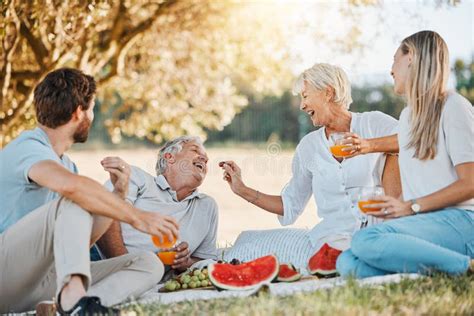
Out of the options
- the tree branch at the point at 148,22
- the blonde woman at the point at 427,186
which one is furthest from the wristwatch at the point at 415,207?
the tree branch at the point at 148,22

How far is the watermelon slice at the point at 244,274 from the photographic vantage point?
15.9ft

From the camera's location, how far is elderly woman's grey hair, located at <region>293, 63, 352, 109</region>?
19.1 feet

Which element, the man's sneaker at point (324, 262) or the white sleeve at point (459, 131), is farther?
the man's sneaker at point (324, 262)

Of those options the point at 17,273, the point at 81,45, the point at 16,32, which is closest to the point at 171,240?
the point at 17,273

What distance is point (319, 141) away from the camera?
604 cm

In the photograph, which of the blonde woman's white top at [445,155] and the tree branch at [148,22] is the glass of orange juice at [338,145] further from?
the tree branch at [148,22]

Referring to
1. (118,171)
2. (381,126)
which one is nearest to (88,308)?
(118,171)

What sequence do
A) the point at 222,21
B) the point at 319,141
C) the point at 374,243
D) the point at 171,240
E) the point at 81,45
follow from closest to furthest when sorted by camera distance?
the point at 171,240, the point at 374,243, the point at 319,141, the point at 81,45, the point at 222,21

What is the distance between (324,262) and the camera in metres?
5.25


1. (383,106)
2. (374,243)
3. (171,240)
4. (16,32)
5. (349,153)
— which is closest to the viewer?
(171,240)

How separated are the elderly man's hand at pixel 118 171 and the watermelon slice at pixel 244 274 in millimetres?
726

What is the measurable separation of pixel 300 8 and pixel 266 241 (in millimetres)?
7174

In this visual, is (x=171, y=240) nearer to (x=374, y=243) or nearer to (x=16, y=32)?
(x=374, y=243)

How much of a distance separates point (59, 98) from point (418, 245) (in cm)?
210
